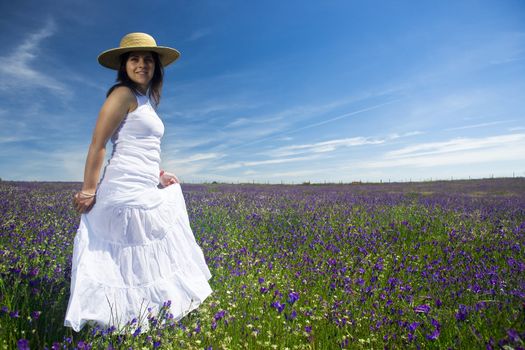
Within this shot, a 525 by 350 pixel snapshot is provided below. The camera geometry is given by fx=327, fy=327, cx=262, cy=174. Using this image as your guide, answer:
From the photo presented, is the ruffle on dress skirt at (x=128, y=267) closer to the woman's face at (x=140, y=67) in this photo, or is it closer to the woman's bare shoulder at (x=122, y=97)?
the woman's bare shoulder at (x=122, y=97)

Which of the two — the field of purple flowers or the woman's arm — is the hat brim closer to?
the woman's arm

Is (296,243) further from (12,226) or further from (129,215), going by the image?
(12,226)

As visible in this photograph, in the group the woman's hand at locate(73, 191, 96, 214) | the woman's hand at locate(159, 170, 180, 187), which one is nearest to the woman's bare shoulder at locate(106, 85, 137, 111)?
the woman's hand at locate(73, 191, 96, 214)

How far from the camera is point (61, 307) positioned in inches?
118

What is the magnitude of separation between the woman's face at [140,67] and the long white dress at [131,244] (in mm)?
174

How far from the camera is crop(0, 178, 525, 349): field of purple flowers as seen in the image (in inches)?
105

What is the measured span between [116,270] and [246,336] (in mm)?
1274

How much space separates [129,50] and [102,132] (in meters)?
0.83

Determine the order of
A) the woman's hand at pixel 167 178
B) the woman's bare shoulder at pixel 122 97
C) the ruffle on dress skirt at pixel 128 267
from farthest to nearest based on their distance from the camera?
the woman's hand at pixel 167 178 → the woman's bare shoulder at pixel 122 97 → the ruffle on dress skirt at pixel 128 267

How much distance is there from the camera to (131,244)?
9.18 ft

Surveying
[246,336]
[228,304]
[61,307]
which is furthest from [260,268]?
[61,307]

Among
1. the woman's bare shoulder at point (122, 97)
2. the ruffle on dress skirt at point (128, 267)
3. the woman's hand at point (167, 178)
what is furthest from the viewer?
the woman's hand at point (167, 178)

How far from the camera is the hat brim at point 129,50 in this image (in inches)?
112

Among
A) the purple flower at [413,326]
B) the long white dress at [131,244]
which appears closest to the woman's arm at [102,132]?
the long white dress at [131,244]
